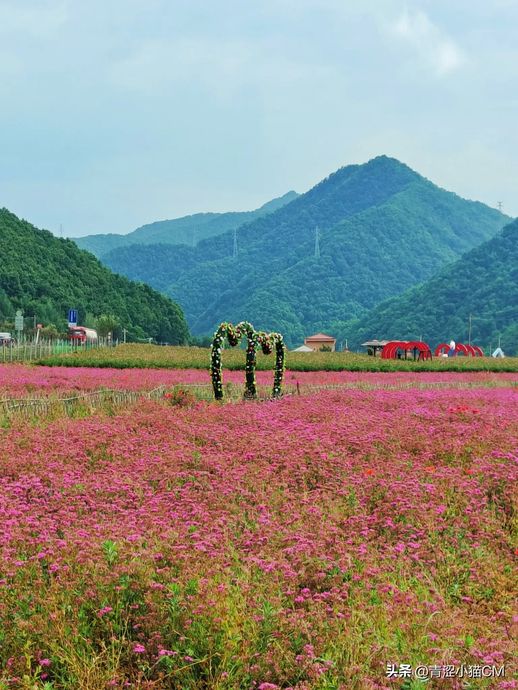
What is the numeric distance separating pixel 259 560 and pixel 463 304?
126 meters

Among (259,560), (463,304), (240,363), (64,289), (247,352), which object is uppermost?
(64,289)

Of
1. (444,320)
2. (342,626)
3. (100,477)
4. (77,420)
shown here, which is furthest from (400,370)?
(444,320)

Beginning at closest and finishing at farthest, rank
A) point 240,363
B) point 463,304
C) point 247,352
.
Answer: point 247,352 < point 240,363 < point 463,304

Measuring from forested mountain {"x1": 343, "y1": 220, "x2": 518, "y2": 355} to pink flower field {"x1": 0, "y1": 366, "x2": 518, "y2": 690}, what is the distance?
10456cm

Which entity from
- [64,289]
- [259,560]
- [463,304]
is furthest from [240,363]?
[463,304]

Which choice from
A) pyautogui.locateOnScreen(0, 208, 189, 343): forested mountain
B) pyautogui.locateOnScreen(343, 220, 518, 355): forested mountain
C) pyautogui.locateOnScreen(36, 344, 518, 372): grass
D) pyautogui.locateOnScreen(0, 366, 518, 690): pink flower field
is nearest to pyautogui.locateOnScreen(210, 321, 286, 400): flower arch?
pyautogui.locateOnScreen(0, 366, 518, 690): pink flower field

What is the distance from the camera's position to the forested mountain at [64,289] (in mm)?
97812

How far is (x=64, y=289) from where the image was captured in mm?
103125

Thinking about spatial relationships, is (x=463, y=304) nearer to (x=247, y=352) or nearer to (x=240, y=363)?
(x=240, y=363)

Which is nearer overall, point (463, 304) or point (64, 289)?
point (64, 289)

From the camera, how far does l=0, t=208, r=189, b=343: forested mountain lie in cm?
9781

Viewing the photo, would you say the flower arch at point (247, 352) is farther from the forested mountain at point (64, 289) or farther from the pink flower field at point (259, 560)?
the forested mountain at point (64, 289)

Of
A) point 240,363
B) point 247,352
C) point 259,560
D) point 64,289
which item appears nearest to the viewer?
point 259,560

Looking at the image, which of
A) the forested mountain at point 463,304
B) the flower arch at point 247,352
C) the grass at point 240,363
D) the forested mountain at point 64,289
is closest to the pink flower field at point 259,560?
the flower arch at point 247,352
